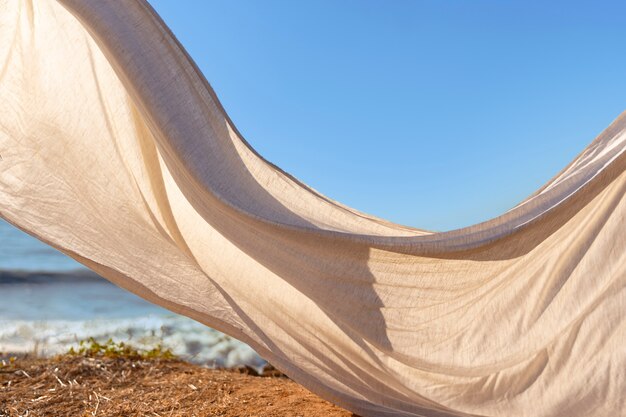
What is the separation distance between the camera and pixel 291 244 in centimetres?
219

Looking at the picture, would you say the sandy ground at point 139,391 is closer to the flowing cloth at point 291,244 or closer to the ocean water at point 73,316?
the flowing cloth at point 291,244

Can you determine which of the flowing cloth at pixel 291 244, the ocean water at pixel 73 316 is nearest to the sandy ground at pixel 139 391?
the flowing cloth at pixel 291 244

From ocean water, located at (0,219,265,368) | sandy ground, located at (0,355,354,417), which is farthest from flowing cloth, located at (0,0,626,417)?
ocean water, located at (0,219,265,368)

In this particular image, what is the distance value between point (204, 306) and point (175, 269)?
0.19 meters

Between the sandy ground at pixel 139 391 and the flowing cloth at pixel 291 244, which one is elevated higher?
the flowing cloth at pixel 291 244

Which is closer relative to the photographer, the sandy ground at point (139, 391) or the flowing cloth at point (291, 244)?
the flowing cloth at point (291, 244)

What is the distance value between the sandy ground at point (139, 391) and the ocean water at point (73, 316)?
1244 millimetres

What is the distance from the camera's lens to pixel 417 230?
2531mm

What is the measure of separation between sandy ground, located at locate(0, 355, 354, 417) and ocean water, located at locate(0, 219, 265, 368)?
1.24 meters

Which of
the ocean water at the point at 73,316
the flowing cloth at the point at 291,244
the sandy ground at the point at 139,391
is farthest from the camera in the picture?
the ocean water at the point at 73,316

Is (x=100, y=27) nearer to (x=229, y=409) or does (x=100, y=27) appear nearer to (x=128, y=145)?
(x=128, y=145)

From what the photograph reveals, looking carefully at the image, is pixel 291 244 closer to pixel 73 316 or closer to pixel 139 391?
pixel 139 391

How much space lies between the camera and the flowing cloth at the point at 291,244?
77.7 inches

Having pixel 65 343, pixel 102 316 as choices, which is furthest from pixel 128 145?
pixel 102 316
